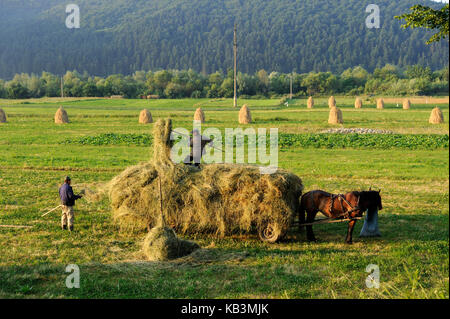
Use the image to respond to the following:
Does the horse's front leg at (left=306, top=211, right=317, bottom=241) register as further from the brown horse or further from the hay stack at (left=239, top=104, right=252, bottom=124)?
the hay stack at (left=239, top=104, right=252, bottom=124)

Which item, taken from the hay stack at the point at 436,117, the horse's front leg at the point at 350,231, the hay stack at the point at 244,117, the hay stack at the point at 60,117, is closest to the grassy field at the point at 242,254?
the horse's front leg at the point at 350,231

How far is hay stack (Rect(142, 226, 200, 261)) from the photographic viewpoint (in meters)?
9.32

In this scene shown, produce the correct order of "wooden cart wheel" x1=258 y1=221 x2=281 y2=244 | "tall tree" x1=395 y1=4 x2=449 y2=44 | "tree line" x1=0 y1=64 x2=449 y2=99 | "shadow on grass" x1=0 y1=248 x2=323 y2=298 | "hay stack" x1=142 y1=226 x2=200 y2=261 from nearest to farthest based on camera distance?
"shadow on grass" x1=0 y1=248 x2=323 y2=298 → "hay stack" x1=142 y1=226 x2=200 y2=261 → "tall tree" x1=395 y1=4 x2=449 y2=44 → "wooden cart wheel" x1=258 y1=221 x2=281 y2=244 → "tree line" x1=0 y1=64 x2=449 y2=99

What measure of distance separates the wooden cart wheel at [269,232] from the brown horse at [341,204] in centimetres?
82

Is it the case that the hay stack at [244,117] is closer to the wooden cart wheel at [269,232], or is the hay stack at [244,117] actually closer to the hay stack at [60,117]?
the hay stack at [60,117]

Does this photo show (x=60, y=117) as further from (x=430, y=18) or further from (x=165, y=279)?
(x=430, y=18)

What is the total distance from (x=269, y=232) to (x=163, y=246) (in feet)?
8.19

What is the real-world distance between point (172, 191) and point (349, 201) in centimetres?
396

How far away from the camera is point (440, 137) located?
27.6 m

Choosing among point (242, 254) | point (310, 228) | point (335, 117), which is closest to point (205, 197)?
point (242, 254)

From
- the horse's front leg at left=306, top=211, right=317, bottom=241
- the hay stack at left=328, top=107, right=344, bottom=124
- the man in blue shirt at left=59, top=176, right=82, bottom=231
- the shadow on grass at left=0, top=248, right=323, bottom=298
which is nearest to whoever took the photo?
the shadow on grass at left=0, top=248, right=323, bottom=298

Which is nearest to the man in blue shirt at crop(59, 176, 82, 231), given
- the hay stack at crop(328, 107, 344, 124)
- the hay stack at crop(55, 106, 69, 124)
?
the hay stack at crop(328, 107, 344, 124)

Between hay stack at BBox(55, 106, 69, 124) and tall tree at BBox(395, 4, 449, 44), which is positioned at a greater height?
tall tree at BBox(395, 4, 449, 44)

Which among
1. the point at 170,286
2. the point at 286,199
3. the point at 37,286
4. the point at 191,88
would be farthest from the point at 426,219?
the point at 191,88
